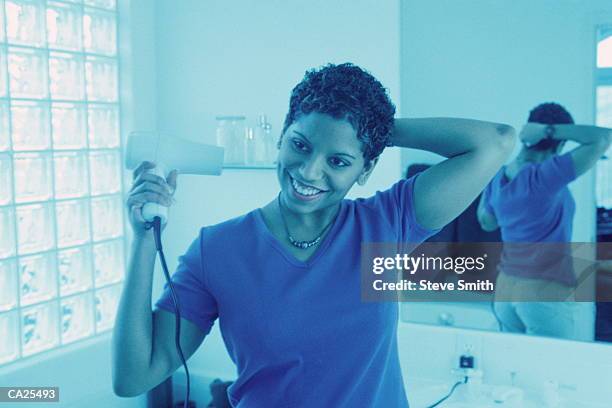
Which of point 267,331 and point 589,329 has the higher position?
point 267,331

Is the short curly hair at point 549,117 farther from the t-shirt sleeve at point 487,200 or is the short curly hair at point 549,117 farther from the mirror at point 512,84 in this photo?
the t-shirt sleeve at point 487,200

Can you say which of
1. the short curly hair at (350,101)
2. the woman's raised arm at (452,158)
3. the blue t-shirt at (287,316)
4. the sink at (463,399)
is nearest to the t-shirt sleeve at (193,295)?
the blue t-shirt at (287,316)

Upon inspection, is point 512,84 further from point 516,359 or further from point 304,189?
point 304,189

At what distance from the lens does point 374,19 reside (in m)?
1.94

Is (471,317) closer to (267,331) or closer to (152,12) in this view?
(267,331)

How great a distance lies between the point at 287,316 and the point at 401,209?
30 cm

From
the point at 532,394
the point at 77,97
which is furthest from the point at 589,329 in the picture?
the point at 77,97

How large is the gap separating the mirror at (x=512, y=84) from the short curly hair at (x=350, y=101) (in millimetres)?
863

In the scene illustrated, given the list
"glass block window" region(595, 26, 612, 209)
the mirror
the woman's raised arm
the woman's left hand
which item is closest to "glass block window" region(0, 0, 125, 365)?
the mirror

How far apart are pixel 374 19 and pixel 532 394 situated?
123 centimetres

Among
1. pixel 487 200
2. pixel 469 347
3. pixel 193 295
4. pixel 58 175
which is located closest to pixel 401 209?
pixel 193 295

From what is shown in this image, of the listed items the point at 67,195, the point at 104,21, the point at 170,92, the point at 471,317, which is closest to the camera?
the point at 471,317

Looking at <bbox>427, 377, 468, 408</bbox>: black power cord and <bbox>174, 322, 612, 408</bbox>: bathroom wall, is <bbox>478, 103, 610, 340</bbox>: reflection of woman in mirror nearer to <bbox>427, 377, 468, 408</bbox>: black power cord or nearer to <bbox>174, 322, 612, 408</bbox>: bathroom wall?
<bbox>174, 322, 612, 408</bbox>: bathroom wall

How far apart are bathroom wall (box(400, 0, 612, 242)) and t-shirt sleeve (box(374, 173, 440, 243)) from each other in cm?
80
